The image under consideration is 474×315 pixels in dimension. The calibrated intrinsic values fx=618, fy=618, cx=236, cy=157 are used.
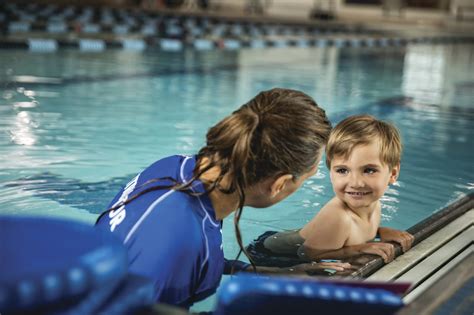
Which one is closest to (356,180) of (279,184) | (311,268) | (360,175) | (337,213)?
(360,175)

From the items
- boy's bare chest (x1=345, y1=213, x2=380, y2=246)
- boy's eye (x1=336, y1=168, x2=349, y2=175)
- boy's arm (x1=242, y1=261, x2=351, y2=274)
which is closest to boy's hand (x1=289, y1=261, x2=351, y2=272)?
boy's arm (x1=242, y1=261, x2=351, y2=274)

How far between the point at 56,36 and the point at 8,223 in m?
11.0

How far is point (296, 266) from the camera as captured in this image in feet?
7.86

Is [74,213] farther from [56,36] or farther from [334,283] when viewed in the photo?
[56,36]

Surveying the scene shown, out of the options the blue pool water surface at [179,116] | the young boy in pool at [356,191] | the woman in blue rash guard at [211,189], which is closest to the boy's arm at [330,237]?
the young boy in pool at [356,191]

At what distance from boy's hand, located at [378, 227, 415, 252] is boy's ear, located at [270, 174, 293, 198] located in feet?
3.22

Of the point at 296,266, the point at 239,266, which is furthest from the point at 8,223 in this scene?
the point at 296,266

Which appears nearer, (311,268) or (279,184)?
(279,184)

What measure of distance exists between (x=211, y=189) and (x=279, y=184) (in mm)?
179

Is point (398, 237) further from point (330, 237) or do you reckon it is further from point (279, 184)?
point (279, 184)

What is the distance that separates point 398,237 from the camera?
8.24ft

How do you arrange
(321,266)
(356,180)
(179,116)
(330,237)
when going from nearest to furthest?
1. (321,266)
2. (356,180)
3. (330,237)
4. (179,116)

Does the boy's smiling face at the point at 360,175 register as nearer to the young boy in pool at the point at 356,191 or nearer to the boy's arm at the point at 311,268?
the young boy in pool at the point at 356,191

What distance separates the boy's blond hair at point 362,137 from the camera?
2404 mm
